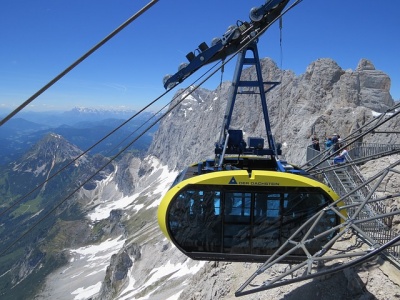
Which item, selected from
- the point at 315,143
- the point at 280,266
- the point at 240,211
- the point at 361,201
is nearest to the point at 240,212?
the point at 240,211

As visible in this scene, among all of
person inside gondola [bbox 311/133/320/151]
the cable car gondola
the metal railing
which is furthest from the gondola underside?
person inside gondola [bbox 311/133/320/151]

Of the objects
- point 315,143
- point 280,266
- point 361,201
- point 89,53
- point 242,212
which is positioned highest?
point 89,53

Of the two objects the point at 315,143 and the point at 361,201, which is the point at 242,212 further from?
the point at 315,143

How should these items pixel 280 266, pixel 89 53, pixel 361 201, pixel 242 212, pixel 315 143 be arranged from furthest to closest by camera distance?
pixel 315 143
pixel 280 266
pixel 361 201
pixel 242 212
pixel 89 53

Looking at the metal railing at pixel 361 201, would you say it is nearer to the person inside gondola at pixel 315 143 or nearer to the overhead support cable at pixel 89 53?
the person inside gondola at pixel 315 143

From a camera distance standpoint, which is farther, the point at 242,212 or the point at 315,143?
the point at 315,143

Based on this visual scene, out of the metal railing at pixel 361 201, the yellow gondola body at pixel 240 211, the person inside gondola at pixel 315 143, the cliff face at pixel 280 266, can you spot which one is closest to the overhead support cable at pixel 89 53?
the yellow gondola body at pixel 240 211

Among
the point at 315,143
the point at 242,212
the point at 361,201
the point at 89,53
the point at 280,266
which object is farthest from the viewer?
the point at 315,143

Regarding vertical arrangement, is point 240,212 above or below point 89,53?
below

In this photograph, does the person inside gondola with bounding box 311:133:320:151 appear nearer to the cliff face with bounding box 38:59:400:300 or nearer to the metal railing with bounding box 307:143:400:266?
the cliff face with bounding box 38:59:400:300
